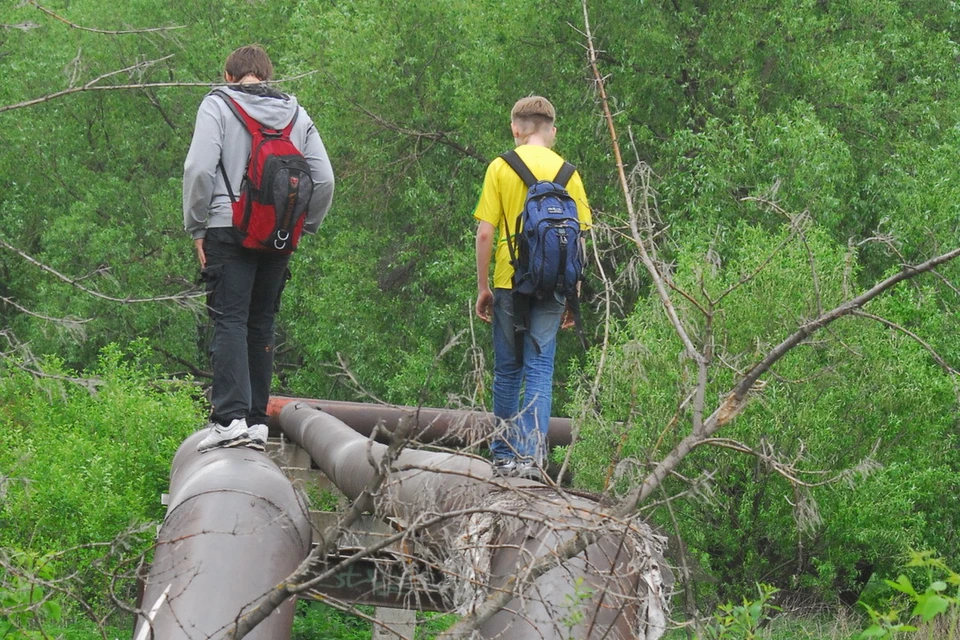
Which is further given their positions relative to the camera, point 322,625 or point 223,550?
point 322,625

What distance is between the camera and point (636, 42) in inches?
648

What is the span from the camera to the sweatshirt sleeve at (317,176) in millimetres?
5859

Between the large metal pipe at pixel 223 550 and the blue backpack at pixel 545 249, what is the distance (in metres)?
1.25

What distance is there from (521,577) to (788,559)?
161 inches

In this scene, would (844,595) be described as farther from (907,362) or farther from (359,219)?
(359,219)

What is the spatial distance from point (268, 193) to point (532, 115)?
4.00 feet

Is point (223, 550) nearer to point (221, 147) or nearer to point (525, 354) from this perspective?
point (525, 354)

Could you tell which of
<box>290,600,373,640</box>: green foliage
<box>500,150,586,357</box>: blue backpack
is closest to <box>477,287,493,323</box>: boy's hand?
<box>500,150,586,357</box>: blue backpack

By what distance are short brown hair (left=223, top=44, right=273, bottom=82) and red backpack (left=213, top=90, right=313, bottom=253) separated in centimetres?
17

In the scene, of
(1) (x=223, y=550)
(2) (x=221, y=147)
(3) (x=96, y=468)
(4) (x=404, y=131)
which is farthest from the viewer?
(4) (x=404, y=131)

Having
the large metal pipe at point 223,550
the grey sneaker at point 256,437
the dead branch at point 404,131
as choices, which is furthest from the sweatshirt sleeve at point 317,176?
the dead branch at point 404,131

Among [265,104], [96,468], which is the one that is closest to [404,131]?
[96,468]

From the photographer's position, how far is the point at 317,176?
19.2 feet

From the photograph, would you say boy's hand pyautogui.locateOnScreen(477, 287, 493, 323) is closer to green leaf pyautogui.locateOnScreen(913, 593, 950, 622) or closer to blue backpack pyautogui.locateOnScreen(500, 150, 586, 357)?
blue backpack pyautogui.locateOnScreen(500, 150, 586, 357)
